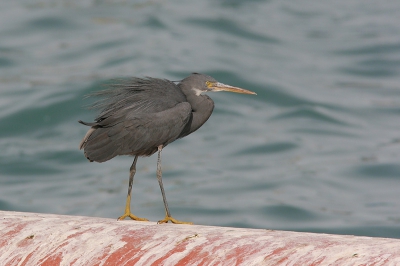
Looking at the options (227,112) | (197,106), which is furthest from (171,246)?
(227,112)

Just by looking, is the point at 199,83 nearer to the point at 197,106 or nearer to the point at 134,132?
the point at 197,106

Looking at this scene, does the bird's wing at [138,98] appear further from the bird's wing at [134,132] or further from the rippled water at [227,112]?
the rippled water at [227,112]

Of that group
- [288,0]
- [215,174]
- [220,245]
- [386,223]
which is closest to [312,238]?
[220,245]

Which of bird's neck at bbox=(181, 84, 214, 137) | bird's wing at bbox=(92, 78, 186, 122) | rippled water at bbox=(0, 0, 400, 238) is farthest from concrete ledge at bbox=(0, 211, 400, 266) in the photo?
rippled water at bbox=(0, 0, 400, 238)

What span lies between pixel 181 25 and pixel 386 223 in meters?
9.25

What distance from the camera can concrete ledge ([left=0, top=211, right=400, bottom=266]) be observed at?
3912mm

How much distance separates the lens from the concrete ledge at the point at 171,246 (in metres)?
3.91

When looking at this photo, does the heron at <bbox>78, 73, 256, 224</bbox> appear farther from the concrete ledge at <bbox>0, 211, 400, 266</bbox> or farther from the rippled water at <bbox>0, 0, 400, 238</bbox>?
the rippled water at <bbox>0, 0, 400, 238</bbox>

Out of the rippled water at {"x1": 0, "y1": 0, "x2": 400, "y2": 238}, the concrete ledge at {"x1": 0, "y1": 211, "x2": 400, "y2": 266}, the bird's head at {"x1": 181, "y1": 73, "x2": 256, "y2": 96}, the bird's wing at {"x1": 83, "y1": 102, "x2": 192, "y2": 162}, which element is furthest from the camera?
the rippled water at {"x1": 0, "y1": 0, "x2": 400, "y2": 238}

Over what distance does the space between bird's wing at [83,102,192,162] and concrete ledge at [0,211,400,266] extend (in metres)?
1.14

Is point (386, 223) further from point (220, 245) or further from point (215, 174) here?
point (220, 245)

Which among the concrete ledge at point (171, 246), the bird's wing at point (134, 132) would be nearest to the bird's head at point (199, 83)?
the bird's wing at point (134, 132)

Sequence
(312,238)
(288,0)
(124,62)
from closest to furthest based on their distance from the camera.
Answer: (312,238)
(124,62)
(288,0)

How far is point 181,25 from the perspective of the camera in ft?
61.7
